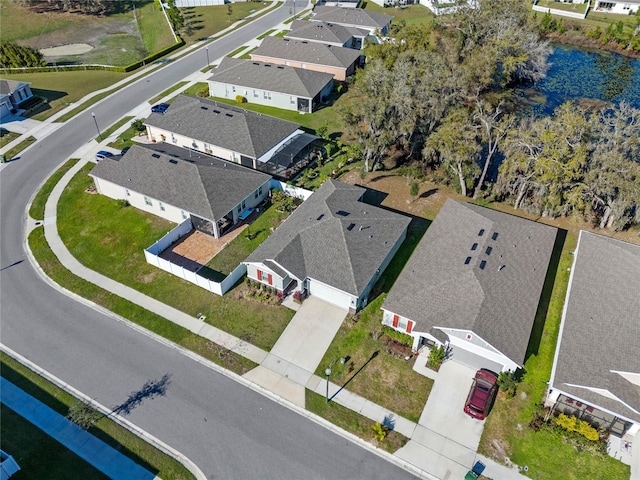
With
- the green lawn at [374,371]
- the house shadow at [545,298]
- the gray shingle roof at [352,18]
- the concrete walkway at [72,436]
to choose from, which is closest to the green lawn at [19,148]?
the concrete walkway at [72,436]

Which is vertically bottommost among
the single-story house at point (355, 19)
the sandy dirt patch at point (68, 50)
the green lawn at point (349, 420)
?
the green lawn at point (349, 420)

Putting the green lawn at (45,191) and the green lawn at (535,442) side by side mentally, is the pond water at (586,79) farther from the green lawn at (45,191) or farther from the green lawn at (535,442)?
the green lawn at (45,191)

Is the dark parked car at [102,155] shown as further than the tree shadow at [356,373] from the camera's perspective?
Yes

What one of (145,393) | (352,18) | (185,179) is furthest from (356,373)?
(352,18)

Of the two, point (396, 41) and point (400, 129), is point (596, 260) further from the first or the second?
point (396, 41)

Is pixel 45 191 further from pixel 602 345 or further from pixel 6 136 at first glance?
pixel 602 345

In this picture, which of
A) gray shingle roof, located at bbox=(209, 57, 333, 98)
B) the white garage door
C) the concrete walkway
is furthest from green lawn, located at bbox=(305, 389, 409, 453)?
gray shingle roof, located at bbox=(209, 57, 333, 98)
